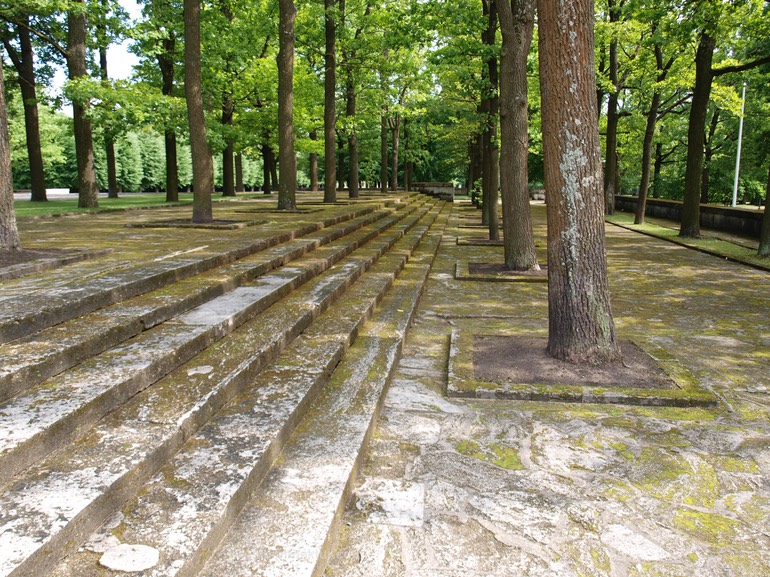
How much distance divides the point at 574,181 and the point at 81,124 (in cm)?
1745

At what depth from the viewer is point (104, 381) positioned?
10.7 feet

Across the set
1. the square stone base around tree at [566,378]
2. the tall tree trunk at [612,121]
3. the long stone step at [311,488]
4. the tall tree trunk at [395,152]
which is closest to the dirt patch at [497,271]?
the square stone base around tree at [566,378]

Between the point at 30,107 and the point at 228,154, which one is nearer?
the point at 30,107

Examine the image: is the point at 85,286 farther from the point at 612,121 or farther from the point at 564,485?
the point at 612,121

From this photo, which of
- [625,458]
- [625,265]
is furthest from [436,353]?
[625,265]

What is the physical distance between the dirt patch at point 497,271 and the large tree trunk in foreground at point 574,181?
15.3 ft

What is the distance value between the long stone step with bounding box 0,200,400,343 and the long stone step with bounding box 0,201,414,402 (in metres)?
0.07

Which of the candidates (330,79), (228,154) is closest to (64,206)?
(330,79)

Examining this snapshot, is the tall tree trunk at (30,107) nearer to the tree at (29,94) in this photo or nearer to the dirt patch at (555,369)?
the tree at (29,94)

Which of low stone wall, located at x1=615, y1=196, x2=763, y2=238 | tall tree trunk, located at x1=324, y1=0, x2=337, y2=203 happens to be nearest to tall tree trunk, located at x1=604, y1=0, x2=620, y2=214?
low stone wall, located at x1=615, y1=196, x2=763, y2=238

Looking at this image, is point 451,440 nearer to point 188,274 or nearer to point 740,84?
point 188,274

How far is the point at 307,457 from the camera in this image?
3.20 m

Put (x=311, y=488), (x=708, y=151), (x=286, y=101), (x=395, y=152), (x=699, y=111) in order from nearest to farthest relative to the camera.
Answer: (x=311, y=488) < (x=286, y=101) < (x=699, y=111) < (x=708, y=151) < (x=395, y=152)

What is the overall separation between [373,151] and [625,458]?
143ft
